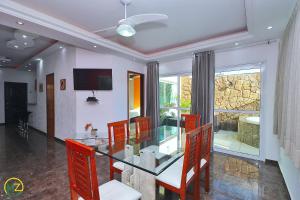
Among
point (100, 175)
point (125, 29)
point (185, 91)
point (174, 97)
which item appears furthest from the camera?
point (174, 97)

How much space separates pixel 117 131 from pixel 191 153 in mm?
1282

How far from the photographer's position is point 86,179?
121 centimetres

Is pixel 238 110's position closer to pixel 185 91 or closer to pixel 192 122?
pixel 192 122

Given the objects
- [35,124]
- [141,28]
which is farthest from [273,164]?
[35,124]

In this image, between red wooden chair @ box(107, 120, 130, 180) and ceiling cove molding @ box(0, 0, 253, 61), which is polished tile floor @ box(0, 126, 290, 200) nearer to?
red wooden chair @ box(107, 120, 130, 180)

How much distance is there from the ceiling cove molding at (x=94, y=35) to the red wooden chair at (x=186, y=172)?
1.77 meters

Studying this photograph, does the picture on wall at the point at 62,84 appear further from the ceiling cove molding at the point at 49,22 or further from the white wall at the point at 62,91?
the ceiling cove molding at the point at 49,22

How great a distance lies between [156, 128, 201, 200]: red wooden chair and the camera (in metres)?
1.53

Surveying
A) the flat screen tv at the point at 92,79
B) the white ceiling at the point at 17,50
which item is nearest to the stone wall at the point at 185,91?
the flat screen tv at the point at 92,79

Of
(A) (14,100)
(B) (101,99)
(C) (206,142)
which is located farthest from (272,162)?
(A) (14,100)

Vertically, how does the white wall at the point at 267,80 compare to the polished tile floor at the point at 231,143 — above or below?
above

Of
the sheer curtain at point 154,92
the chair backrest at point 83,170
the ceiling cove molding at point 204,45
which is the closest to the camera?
the chair backrest at point 83,170

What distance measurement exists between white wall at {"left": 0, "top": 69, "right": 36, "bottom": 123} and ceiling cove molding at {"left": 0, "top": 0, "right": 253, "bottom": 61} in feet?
20.1

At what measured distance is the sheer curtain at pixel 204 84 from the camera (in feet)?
11.8
